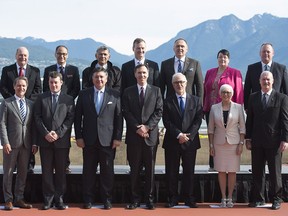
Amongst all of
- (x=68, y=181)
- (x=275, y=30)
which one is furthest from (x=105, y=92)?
(x=275, y=30)

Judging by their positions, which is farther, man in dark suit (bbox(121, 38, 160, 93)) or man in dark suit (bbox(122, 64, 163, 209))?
man in dark suit (bbox(121, 38, 160, 93))

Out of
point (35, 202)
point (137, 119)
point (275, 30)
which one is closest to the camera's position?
point (137, 119)

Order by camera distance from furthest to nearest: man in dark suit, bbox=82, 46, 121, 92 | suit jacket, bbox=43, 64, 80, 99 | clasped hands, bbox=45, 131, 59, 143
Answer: suit jacket, bbox=43, 64, 80, 99 → man in dark suit, bbox=82, 46, 121, 92 → clasped hands, bbox=45, 131, 59, 143

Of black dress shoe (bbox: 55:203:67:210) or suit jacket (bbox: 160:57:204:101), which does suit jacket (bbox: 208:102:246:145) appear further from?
black dress shoe (bbox: 55:203:67:210)

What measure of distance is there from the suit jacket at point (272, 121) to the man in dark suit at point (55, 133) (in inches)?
85.1

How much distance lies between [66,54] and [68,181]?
62.6 inches

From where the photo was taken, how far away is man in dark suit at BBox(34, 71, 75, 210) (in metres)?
5.48

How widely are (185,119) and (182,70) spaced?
69cm

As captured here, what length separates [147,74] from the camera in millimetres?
5590

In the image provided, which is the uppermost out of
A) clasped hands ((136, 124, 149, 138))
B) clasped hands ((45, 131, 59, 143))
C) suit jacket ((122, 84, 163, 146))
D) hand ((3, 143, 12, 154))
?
suit jacket ((122, 84, 163, 146))

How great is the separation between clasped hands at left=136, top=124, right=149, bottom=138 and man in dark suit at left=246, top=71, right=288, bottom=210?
1204 millimetres

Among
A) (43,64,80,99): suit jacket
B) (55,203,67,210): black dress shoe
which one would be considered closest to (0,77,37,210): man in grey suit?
(55,203,67,210): black dress shoe

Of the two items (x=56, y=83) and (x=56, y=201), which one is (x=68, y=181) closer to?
(x=56, y=201)

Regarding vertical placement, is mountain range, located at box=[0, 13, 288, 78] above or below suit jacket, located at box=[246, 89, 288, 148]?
above
